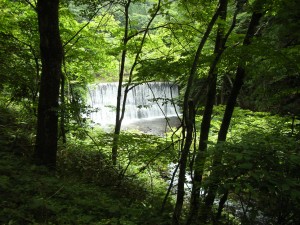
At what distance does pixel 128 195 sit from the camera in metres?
4.75

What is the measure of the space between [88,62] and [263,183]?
6842 millimetres

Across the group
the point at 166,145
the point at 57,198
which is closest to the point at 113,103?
the point at 166,145

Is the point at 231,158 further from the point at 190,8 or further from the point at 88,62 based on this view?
the point at 88,62

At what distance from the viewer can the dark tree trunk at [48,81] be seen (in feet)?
12.9

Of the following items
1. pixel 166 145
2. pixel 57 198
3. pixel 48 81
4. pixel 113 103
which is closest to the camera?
pixel 57 198

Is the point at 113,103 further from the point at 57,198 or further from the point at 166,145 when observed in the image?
the point at 57,198

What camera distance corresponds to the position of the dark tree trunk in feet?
12.9

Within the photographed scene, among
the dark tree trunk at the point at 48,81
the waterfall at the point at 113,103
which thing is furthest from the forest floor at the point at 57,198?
the waterfall at the point at 113,103

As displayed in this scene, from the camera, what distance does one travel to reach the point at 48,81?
4.17 meters

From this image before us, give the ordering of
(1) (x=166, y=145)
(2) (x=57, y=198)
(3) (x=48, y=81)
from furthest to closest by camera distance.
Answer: (1) (x=166, y=145), (3) (x=48, y=81), (2) (x=57, y=198)

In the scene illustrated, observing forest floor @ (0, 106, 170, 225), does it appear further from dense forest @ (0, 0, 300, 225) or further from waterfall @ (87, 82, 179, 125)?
waterfall @ (87, 82, 179, 125)

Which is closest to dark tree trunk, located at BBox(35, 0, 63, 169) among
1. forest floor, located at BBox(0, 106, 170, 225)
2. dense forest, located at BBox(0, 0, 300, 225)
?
dense forest, located at BBox(0, 0, 300, 225)

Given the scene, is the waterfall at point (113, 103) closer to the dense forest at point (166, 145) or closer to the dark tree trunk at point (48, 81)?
the dense forest at point (166, 145)

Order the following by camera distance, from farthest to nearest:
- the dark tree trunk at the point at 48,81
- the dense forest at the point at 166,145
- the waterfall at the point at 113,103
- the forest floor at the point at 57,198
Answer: the waterfall at the point at 113,103 → the dark tree trunk at the point at 48,81 → the forest floor at the point at 57,198 → the dense forest at the point at 166,145
